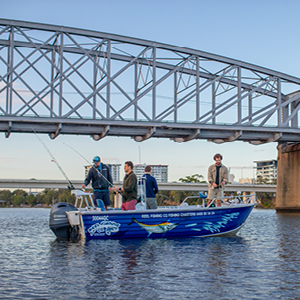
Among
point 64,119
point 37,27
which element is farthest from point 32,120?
point 37,27

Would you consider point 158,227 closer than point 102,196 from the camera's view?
Yes

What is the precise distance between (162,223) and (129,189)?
175 cm

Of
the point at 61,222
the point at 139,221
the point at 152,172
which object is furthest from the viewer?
the point at 152,172

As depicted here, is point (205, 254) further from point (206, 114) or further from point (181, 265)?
point (206, 114)

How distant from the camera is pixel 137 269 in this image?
34.8 ft

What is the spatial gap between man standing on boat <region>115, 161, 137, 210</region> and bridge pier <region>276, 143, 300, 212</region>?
37970 millimetres

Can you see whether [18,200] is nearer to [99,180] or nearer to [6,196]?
[6,196]

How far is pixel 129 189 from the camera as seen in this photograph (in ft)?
50.5

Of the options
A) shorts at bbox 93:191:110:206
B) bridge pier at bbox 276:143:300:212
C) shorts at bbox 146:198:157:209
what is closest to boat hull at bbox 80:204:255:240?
shorts at bbox 146:198:157:209

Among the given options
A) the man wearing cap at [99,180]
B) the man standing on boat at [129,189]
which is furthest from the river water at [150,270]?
the man wearing cap at [99,180]

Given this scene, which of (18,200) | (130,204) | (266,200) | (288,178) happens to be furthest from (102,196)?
(18,200)

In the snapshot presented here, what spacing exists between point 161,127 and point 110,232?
2380 cm

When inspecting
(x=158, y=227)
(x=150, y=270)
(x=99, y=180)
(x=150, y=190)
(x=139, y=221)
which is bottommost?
(x=150, y=270)

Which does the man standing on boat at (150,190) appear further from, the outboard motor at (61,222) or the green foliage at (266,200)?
the green foliage at (266,200)
